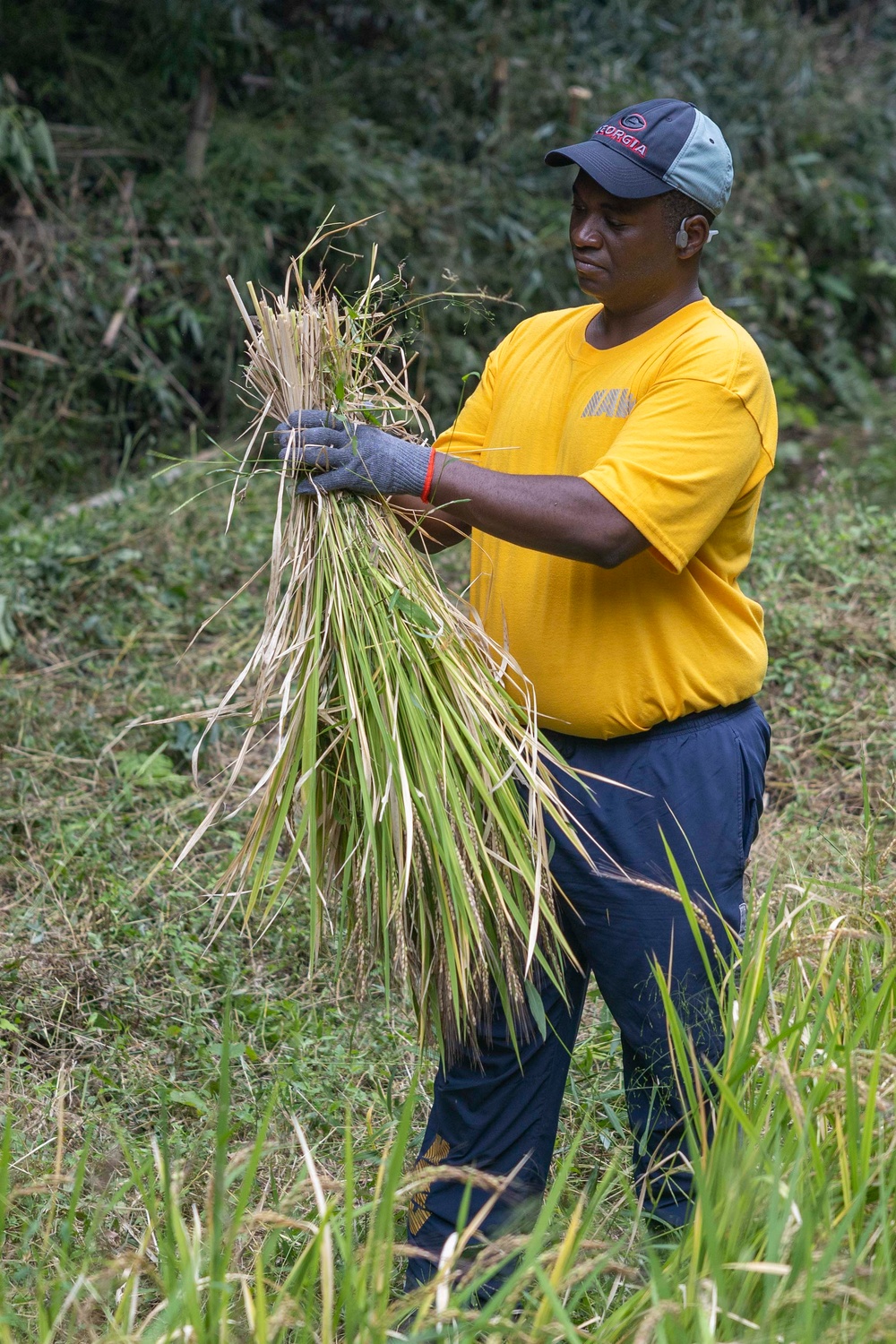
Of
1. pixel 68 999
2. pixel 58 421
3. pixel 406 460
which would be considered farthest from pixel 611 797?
pixel 58 421

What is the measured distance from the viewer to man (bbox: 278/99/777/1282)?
1.71m

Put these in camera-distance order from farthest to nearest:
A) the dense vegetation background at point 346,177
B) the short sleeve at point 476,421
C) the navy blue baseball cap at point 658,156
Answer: the dense vegetation background at point 346,177
the short sleeve at point 476,421
the navy blue baseball cap at point 658,156

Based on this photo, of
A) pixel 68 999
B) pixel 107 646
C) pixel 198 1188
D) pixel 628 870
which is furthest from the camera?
pixel 107 646

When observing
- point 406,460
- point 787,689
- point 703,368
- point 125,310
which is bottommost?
point 787,689

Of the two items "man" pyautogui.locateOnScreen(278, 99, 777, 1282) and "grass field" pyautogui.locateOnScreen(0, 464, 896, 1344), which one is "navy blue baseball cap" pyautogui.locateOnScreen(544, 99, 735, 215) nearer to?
"man" pyautogui.locateOnScreen(278, 99, 777, 1282)

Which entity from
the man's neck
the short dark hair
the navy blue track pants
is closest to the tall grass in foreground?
the navy blue track pants

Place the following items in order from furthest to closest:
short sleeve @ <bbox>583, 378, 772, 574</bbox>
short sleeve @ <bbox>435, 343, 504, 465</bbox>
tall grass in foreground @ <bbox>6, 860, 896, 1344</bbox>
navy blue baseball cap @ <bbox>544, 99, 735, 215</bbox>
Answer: short sleeve @ <bbox>435, 343, 504, 465</bbox>, navy blue baseball cap @ <bbox>544, 99, 735, 215</bbox>, short sleeve @ <bbox>583, 378, 772, 574</bbox>, tall grass in foreground @ <bbox>6, 860, 896, 1344</bbox>

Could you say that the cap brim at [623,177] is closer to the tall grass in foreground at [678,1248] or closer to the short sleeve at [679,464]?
the short sleeve at [679,464]

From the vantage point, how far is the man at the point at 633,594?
1705mm

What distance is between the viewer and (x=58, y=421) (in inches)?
194

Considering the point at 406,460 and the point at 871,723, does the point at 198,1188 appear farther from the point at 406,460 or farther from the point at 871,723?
the point at 871,723

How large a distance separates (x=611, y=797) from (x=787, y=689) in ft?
6.75

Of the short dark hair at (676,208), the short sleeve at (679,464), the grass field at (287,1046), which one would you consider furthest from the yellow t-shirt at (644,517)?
the grass field at (287,1046)

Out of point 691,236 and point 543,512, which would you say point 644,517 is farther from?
point 691,236
